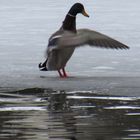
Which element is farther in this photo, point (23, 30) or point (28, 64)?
point (23, 30)

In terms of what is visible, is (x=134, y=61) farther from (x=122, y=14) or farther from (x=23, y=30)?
(x=122, y=14)

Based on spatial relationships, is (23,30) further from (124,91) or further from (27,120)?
(27,120)

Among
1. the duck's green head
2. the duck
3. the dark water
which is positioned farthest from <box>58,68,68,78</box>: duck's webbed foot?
the dark water

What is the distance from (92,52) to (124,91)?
3.64 m

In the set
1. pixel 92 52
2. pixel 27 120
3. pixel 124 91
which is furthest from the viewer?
pixel 92 52

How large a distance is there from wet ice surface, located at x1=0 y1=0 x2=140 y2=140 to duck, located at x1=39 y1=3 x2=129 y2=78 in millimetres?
157

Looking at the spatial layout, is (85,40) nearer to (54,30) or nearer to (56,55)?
(56,55)

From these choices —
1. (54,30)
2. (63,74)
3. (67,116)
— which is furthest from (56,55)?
(54,30)

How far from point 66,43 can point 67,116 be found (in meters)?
2.99

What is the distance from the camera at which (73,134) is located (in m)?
5.32

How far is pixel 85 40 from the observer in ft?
30.8

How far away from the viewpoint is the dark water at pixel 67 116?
209 inches

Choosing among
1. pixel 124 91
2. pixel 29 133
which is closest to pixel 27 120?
pixel 29 133

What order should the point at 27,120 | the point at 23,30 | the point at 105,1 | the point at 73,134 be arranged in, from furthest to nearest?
the point at 105,1 → the point at 23,30 → the point at 27,120 → the point at 73,134
